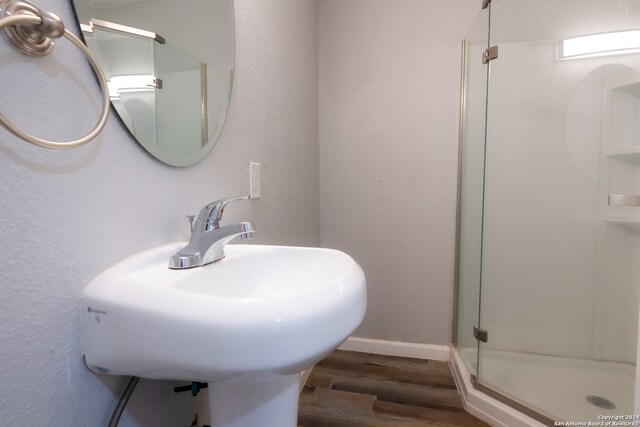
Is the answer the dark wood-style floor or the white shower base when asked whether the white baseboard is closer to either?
the dark wood-style floor

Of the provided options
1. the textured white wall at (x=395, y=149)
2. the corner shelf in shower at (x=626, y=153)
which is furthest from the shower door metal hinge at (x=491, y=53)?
the corner shelf in shower at (x=626, y=153)

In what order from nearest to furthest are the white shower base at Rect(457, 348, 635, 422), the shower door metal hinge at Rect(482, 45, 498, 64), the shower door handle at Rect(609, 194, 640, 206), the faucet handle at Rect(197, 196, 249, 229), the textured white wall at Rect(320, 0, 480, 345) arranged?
the faucet handle at Rect(197, 196, 249, 229) < the white shower base at Rect(457, 348, 635, 422) < the shower door handle at Rect(609, 194, 640, 206) < the shower door metal hinge at Rect(482, 45, 498, 64) < the textured white wall at Rect(320, 0, 480, 345)

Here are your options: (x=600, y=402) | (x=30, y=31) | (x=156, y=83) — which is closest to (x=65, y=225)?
(x=30, y=31)

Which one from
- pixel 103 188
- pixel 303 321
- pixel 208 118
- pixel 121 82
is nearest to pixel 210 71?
pixel 208 118

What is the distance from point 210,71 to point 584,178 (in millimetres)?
1674

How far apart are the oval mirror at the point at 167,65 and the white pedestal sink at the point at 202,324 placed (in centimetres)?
25

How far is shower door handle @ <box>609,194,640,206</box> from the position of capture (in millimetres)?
1242

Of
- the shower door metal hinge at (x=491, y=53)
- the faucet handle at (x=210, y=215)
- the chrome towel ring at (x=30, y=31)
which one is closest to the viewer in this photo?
the chrome towel ring at (x=30, y=31)

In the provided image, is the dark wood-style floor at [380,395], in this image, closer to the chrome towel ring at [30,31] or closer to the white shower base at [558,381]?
the white shower base at [558,381]

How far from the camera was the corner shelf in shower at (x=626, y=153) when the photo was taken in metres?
1.32

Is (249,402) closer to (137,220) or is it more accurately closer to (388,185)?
(137,220)

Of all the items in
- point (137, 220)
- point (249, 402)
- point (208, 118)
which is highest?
point (208, 118)

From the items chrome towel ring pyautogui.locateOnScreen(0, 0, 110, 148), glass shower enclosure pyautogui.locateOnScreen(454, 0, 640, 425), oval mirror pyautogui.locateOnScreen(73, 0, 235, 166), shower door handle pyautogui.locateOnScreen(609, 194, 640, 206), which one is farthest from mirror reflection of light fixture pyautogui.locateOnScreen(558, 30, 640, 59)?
chrome towel ring pyautogui.locateOnScreen(0, 0, 110, 148)

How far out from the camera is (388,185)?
5.53ft
